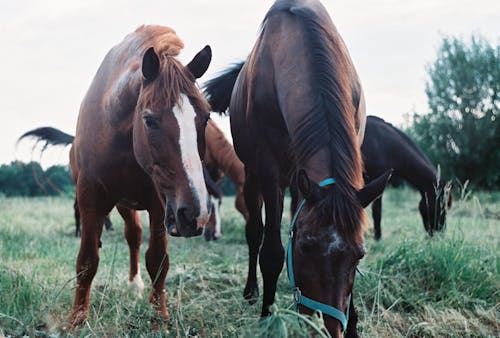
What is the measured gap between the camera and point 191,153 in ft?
8.81

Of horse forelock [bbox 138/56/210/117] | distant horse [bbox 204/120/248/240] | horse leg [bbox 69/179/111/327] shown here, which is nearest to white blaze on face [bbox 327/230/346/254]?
horse forelock [bbox 138/56/210/117]

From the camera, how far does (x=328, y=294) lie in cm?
211

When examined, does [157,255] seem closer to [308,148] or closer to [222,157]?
[308,148]

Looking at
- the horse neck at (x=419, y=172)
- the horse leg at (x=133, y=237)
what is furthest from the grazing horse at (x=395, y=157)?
the horse leg at (x=133, y=237)

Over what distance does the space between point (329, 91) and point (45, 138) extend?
16.0 ft

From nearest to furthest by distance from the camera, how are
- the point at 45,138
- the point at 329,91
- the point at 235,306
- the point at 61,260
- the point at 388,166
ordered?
the point at 329,91 → the point at 235,306 → the point at 61,260 → the point at 45,138 → the point at 388,166

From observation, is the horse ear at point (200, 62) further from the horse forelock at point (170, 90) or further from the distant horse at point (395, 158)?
Answer: the distant horse at point (395, 158)

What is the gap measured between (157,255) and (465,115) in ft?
61.1

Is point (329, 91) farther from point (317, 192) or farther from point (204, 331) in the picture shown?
point (204, 331)

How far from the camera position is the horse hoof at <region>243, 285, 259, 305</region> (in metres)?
4.23

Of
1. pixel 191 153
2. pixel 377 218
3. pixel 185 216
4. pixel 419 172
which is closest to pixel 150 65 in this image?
pixel 191 153

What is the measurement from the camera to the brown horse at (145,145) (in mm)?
2691

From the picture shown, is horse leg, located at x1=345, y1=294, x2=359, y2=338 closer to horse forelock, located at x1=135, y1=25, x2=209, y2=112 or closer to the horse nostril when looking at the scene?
→ the horse nostril

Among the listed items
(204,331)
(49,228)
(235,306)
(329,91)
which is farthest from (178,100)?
(49,228)
